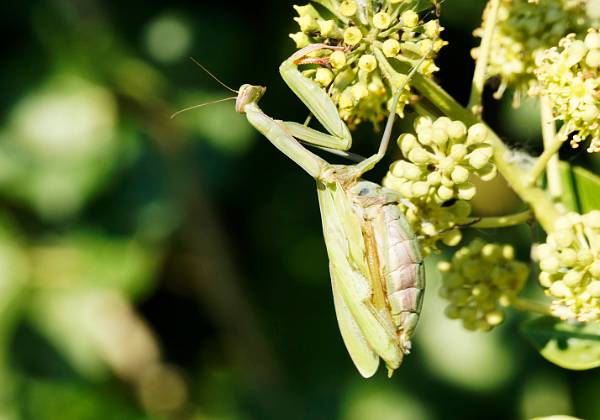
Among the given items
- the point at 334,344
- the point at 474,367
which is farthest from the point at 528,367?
the point at 334,344

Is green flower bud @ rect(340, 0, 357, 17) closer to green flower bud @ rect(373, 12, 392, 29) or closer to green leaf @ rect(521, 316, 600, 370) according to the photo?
green flower bud @ rect(373, 12, 392, 29)

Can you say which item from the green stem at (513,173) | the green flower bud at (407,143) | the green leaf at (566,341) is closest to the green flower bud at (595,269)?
the green stem at (513,173)

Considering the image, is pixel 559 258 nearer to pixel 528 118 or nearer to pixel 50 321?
pixel 528 118

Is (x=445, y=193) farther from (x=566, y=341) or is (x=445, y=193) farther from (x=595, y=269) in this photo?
(x=566, y=341)

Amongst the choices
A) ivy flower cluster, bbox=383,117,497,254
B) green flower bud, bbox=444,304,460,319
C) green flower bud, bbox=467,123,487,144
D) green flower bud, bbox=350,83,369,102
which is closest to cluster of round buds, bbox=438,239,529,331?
green flower bud, bbox=444,304,460,319

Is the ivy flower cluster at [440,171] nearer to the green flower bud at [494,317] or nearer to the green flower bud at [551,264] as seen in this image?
the green flower bud at [551,264]
